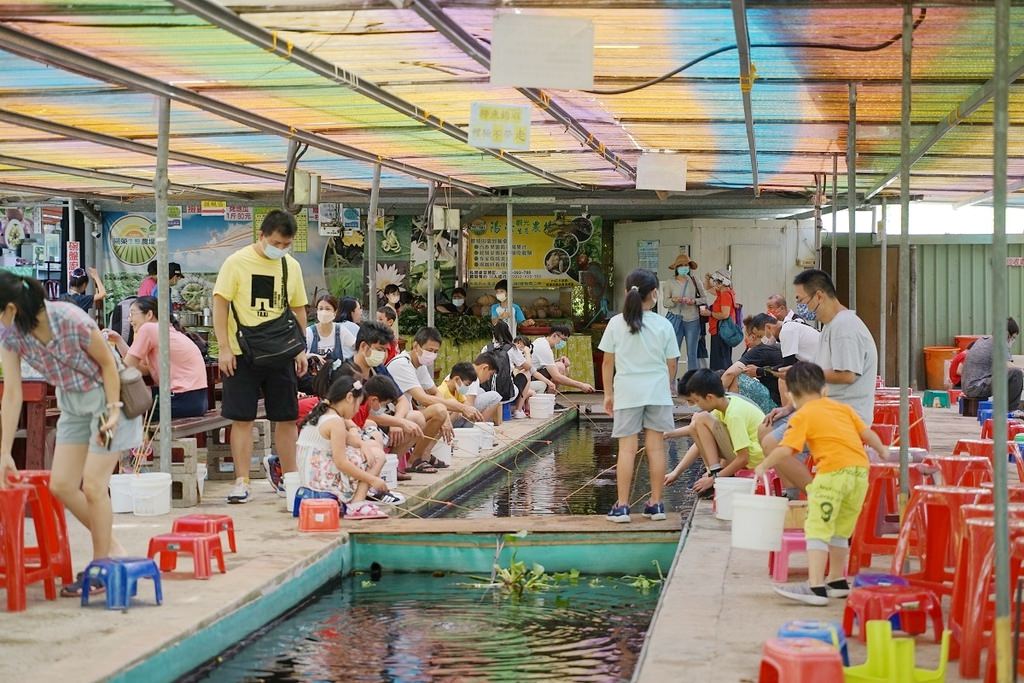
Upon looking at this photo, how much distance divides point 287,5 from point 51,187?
39.9ft

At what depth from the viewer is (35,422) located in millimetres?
9586

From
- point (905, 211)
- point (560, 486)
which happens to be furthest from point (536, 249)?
point (905, 211)

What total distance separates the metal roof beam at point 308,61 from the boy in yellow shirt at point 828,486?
3463mm

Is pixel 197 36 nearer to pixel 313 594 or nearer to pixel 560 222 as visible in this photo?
pixel 313 594

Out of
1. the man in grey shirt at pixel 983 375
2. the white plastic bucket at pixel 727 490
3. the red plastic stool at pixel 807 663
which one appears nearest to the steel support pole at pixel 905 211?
the white plastic bucket at pixel 727 490

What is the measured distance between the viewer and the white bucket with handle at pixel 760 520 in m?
6.71

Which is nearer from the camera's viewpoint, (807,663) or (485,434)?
(807,663)

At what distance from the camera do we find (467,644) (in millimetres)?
6816

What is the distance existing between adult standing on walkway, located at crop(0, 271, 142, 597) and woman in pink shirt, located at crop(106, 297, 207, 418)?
11.7 ft

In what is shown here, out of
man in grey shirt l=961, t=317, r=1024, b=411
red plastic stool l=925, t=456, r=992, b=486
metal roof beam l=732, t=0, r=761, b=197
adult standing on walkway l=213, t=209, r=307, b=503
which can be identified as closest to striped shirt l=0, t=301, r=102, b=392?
adult standing on walkway l=213, t=209, r=307, b=503

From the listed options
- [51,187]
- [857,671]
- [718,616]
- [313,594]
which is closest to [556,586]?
[313,594]

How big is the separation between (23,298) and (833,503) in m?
3.87

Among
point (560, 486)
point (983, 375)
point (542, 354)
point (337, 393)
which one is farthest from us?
point (542, 354)

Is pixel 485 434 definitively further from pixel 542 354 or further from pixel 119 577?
pixel 119 577
